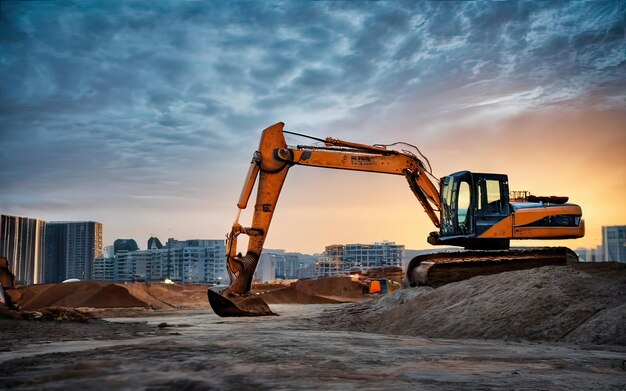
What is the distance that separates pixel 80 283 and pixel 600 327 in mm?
29725

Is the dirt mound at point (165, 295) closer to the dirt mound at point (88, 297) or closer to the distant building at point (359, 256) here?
the dirt mound at point (88, 297)

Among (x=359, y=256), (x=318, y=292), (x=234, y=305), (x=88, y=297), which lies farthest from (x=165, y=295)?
(x=359, y=256)

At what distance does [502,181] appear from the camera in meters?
17.4

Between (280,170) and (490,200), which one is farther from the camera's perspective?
(280,170)

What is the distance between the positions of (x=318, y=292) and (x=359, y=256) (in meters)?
141

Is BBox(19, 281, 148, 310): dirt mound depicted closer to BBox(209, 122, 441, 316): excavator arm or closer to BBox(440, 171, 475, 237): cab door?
BBox(209, 122, 441, 316): excavator arm

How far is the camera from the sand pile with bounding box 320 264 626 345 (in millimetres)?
10789

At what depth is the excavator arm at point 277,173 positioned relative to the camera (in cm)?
1745

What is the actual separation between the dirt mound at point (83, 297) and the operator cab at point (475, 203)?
61.0ft

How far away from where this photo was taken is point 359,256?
182 meters

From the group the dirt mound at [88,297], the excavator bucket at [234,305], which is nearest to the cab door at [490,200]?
the excavator bucket at [234,305]

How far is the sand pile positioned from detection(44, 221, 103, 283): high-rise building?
177 meters

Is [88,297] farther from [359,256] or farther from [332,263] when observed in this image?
[359,256]

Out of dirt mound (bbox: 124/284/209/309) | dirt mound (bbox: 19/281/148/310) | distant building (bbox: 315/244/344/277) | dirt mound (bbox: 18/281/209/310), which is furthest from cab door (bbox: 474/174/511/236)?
distant building (bbox: 315/244/344/277)
